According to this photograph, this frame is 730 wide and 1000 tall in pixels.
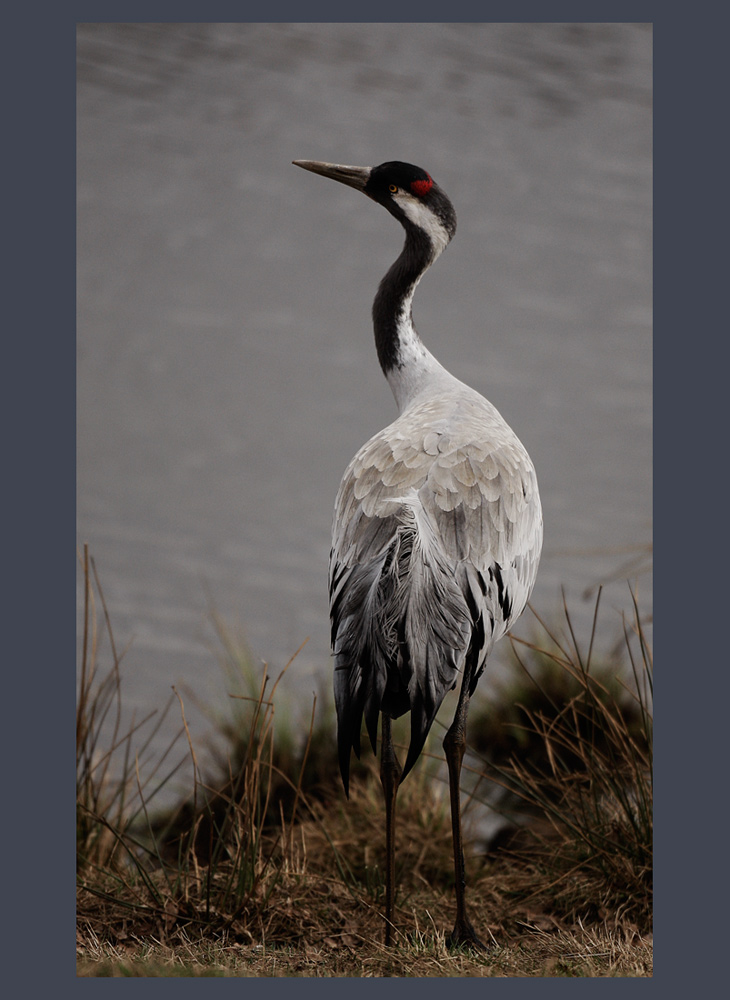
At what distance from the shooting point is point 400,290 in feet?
9.88

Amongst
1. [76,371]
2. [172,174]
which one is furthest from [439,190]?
[76,371]

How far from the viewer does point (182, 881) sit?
3.08m

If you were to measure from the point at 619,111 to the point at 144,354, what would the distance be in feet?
6.24

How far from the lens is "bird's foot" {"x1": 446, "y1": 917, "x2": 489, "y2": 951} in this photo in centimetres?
275

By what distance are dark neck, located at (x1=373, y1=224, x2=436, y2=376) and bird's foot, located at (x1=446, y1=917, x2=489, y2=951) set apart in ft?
5.42

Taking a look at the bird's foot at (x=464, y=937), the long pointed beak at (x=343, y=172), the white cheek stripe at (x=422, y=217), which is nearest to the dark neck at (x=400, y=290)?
the white cheek stripe at (x=422, y=217)

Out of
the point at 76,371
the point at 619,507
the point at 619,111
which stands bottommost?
the point at 619,507

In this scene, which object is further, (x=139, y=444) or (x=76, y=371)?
(x=139, y=444)

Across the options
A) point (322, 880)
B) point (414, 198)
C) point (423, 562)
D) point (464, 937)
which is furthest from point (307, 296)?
point (464, 937)

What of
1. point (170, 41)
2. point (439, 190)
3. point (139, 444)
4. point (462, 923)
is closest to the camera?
point (462, 923)

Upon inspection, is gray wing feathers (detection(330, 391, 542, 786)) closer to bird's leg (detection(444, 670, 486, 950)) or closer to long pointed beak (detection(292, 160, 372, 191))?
bird's leg (detection(444, 670, 486, 950))

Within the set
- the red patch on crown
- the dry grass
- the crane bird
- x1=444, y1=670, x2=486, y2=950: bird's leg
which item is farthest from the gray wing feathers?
the red patch on crown

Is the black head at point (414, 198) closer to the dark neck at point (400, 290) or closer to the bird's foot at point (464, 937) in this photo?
the dark neck at point (400, 290)

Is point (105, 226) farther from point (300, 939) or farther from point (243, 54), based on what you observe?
point (300, 939)
